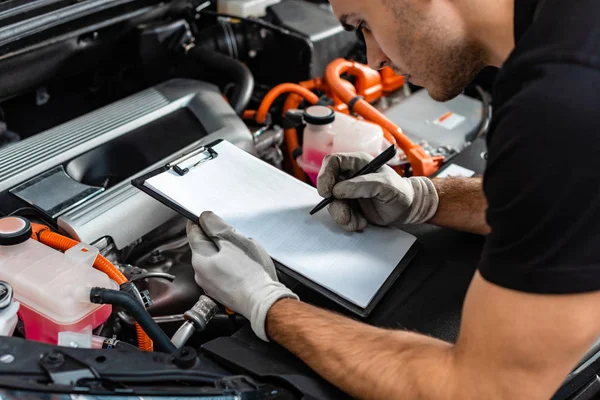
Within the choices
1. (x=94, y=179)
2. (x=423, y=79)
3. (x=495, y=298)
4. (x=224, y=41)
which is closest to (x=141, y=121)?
(x=94, y=179)

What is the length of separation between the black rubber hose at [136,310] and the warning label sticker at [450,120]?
1.23 metres

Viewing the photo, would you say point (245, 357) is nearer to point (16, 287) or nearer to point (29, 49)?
point (16, 287)

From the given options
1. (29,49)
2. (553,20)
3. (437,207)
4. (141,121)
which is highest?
(553,20)

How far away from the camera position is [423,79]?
1056 millimetres

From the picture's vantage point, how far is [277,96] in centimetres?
171

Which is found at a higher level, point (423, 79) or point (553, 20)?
point (553, 20)

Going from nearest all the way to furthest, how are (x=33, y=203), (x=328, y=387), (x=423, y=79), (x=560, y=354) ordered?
(x=560, y=354) < (x=328, y=387) < (x=423, y=79) < (x=33, y=203)

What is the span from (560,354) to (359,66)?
4.08 ft

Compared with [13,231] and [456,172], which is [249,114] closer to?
[456,172]

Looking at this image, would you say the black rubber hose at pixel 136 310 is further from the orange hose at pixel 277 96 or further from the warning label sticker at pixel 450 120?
the warning label sticker at pixel 450 120

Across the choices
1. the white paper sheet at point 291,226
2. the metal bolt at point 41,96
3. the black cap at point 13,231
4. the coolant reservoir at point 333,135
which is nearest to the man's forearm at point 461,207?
the white paper sheet at point 291,226

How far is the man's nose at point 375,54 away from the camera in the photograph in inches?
44.0

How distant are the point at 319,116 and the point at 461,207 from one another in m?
0.42

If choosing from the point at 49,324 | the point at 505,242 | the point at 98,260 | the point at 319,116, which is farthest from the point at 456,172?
the point at 49,324
